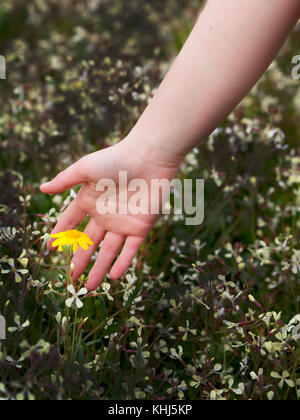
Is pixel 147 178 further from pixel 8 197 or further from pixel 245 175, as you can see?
pixel 245 175

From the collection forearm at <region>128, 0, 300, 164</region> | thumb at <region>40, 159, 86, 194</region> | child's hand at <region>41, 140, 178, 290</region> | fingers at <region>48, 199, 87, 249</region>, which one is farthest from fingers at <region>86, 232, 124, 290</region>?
forearm at <region>128, 0, 300, 164</region>

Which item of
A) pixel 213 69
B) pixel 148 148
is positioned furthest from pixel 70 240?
pixel 213 69

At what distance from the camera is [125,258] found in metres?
1.79

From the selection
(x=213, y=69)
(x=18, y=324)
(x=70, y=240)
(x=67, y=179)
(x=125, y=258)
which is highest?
(x=213, y=69)

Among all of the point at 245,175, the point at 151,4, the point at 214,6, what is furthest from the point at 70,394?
the point at 151,4

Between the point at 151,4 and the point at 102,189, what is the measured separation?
3.97 metres

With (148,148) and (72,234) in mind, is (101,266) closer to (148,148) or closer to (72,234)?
(72,234)

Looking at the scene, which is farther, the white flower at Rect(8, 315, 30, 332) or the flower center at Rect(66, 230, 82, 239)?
the flower center at Rect(66, 230, 82, 239)

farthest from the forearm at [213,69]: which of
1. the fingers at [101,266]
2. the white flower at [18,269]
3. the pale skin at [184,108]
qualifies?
the white flower at [18,269]

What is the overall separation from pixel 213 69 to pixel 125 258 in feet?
2.29

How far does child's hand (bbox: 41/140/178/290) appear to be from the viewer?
1.74 m

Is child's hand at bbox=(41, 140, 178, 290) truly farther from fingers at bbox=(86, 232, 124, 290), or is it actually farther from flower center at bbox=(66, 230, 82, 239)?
flower center at bbox=(66, 230, 82, 239)

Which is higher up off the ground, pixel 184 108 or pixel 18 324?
pixel 184 108
